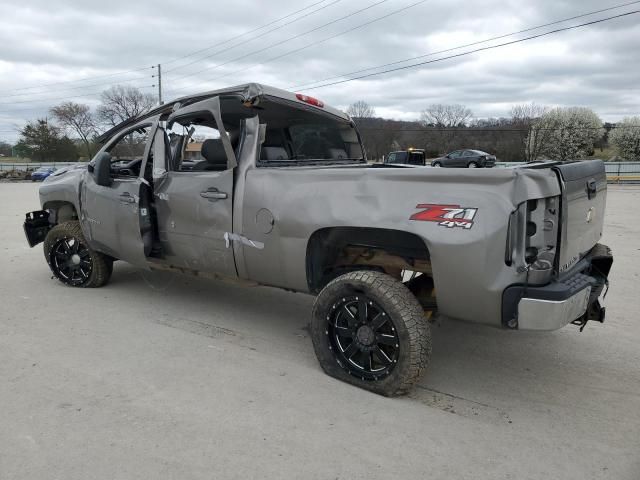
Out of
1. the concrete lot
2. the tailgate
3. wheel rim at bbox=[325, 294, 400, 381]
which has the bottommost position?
the concrete lot

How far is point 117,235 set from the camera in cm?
479

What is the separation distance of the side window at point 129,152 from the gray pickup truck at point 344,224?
0.02 m

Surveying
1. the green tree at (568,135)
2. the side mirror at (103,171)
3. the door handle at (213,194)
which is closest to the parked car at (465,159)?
the green tree at (568,135)

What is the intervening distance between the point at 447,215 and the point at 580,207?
40.9 inches

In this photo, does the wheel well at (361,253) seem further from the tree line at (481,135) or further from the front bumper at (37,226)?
the tree line at (481,135)

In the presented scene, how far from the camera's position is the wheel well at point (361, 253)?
3.22m

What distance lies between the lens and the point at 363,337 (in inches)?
127

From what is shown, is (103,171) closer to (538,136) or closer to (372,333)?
(372,333)

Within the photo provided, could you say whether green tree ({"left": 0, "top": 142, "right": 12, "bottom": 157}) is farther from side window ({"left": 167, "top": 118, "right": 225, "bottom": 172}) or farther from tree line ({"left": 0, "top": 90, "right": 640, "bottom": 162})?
side window ({"left": 167, "top": 118, "right": 225, "bottom": 172})

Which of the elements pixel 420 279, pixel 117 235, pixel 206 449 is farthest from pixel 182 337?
pixel 420 279

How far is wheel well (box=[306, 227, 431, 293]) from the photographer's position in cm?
322

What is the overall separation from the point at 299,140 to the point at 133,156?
1916 mm

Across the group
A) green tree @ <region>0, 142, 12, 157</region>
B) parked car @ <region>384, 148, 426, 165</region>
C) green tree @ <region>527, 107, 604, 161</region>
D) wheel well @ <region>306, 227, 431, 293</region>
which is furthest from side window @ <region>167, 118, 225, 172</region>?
green tree @ <region>0, 142, 12, 157</region>

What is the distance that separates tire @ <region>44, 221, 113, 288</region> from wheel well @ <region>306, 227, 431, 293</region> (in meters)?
3.14
